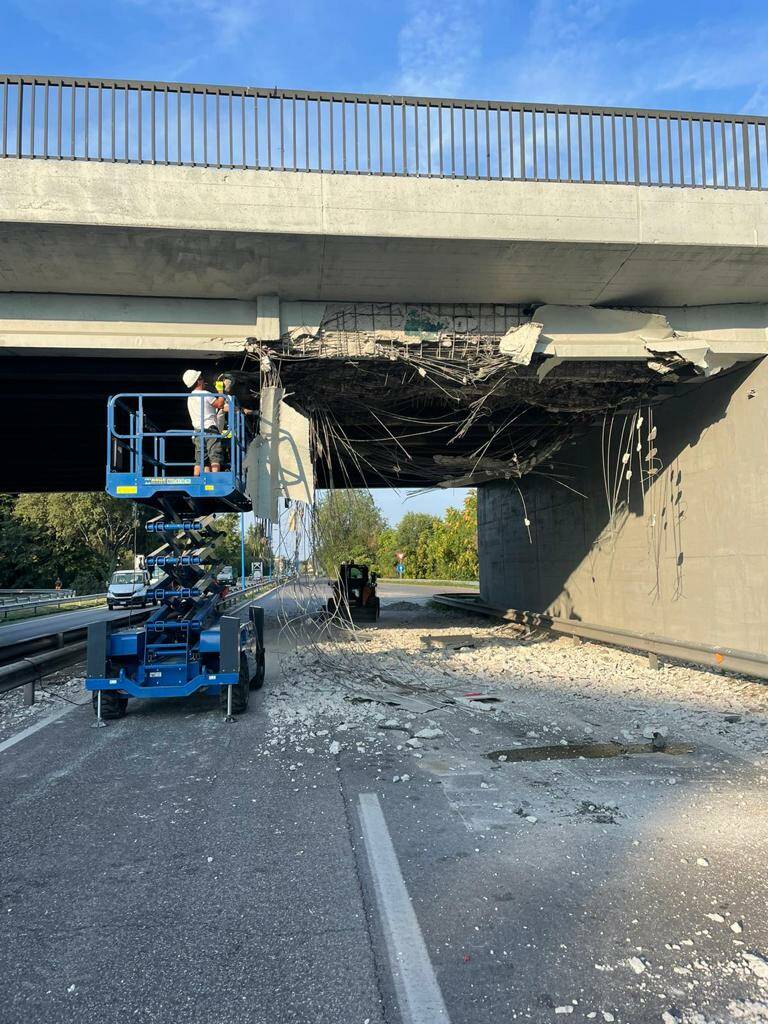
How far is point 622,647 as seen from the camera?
12562 millimetres

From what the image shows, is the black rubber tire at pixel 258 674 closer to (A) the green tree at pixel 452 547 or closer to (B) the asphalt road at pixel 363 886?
(B) the asphalt road at pixel 363 886

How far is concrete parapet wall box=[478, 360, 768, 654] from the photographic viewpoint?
9625 millimetres

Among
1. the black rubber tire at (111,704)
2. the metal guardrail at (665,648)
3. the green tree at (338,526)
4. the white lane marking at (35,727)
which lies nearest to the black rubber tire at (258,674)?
the green tree at (338,526)

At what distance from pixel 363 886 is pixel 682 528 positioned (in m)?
9.16

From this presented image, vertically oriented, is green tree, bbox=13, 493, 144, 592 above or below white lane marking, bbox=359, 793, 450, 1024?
above

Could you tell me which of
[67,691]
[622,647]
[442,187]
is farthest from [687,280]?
[67,691]

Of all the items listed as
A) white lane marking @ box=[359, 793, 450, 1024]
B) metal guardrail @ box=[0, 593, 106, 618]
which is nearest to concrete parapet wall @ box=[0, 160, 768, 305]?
white lane marking @ box=[359, 793, 450, 1024]

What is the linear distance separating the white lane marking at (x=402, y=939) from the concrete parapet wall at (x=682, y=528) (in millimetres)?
7364

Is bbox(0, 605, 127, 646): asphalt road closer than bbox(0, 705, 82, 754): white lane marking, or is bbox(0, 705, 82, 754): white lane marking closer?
bbox(0, 705, 82, 754): white lane marking

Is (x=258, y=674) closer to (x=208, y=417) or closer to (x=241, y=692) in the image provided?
(x=241, y=692)

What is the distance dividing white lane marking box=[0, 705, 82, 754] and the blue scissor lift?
0.62 meters

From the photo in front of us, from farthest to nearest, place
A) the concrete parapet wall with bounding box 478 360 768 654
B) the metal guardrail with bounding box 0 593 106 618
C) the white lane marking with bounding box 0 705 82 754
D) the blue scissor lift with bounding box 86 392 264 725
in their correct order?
the metal guardrail with bounding box 0 593 106 618, the concrete parapet wall with bounding box 478 360 768 654, the blue scissor lift with bounding box 86 392 264 725, the white lane marking with bounding box 0 705 82 754

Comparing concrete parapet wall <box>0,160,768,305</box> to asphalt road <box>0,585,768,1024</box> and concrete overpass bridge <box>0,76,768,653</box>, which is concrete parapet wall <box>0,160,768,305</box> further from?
asphalt road <box>0,585,768,1024</box>

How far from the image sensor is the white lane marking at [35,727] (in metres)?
6.80
